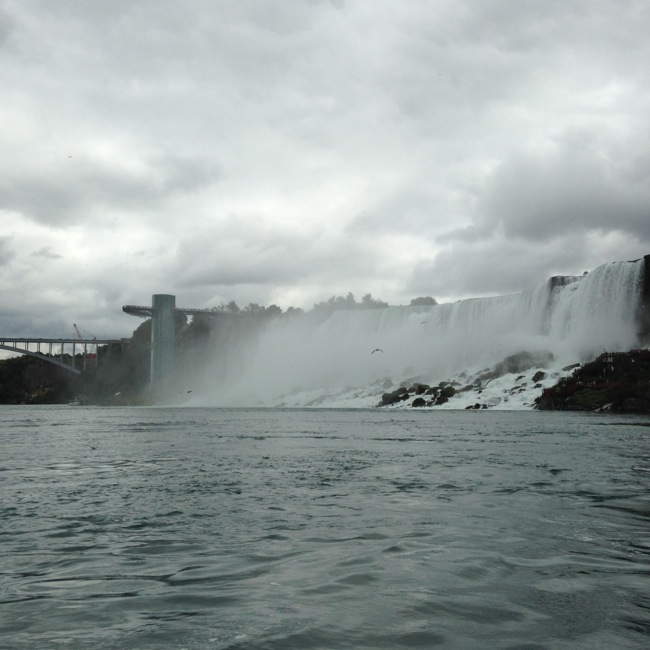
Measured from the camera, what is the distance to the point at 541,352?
139ft

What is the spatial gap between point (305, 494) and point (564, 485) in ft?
10.2

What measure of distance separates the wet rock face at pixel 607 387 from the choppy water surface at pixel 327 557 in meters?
23.7

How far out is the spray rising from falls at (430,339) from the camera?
1620 inches

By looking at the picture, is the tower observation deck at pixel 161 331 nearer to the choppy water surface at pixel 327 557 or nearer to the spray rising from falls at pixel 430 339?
the spray rising from falls at pixel 430 339

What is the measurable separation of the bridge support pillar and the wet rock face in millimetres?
55764

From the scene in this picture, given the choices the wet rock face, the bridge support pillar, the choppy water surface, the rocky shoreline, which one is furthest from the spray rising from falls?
the choppy water surface

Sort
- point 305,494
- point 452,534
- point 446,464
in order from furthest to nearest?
point 446,464
point 305,494
point 452,534

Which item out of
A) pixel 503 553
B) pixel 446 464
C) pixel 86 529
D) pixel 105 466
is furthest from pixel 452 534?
pixel 105 466

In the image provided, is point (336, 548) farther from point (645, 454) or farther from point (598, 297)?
point (598, 297)

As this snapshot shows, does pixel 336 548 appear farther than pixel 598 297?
No

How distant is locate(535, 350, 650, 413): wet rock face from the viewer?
3092 centimetres

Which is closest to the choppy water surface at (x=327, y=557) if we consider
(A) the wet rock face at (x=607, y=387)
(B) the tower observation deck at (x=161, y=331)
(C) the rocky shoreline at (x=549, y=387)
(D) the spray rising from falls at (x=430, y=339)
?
(A) the wet rock face at (x=607, y=387)

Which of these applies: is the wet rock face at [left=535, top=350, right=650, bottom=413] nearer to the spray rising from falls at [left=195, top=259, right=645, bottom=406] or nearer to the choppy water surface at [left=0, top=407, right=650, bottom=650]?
the spray rising from falls at [left=195, top=259, right=645, bottom=406]

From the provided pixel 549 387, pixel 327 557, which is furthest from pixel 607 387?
pixel 327 557
